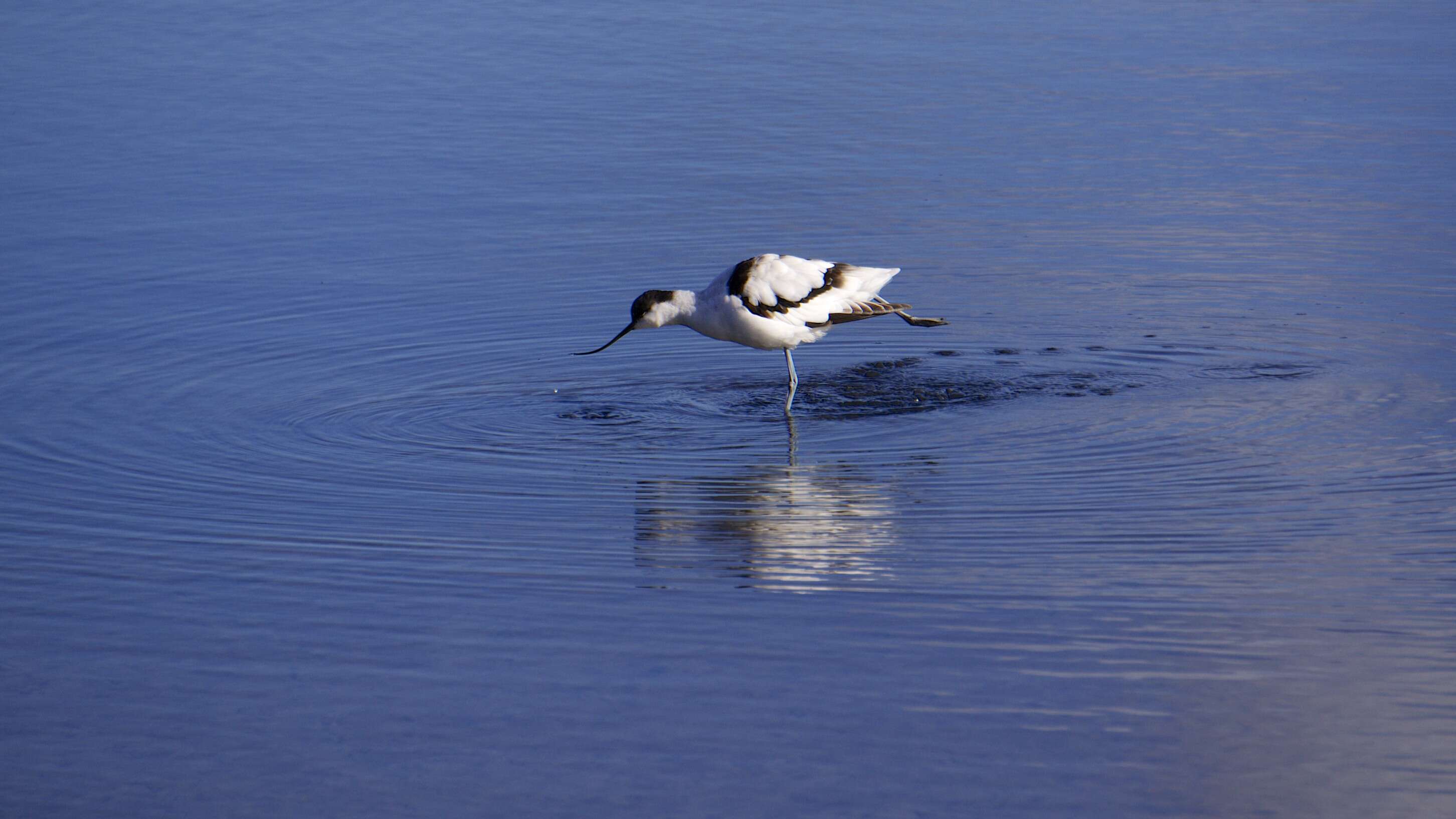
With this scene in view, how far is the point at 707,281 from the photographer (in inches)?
554

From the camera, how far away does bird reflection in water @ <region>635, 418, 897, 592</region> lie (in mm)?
7961

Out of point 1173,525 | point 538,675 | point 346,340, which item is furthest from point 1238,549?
point 346,340

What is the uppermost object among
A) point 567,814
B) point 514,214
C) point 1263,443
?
point 514,214

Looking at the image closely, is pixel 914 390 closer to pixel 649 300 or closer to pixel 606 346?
pixel 649 300

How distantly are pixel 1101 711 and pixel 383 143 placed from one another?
14.9m

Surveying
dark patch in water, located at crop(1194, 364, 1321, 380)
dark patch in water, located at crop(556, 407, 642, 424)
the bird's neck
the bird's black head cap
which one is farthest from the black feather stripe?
dark patch in water, located at crop(1194, 364, 1321, 380)

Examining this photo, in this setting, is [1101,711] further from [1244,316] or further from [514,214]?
[514,214]

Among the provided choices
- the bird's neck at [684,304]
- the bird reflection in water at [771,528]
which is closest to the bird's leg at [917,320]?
the bird's neck at [684,304]

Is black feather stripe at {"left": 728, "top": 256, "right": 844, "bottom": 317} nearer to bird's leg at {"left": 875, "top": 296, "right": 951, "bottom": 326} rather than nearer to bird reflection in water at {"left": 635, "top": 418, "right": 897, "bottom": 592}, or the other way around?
A: bird's leg at {"left": 875, "top": 296, "right": 951, "bottom": 326}

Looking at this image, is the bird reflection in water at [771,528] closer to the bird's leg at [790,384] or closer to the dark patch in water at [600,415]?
the bird's leg at [790,384]

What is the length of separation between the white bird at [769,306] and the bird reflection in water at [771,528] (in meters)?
1.62

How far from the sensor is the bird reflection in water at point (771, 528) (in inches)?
313

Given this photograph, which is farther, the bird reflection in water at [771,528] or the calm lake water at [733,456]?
the bird reflection in water at [771,528]

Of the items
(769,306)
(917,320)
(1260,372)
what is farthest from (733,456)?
(1260,372)
